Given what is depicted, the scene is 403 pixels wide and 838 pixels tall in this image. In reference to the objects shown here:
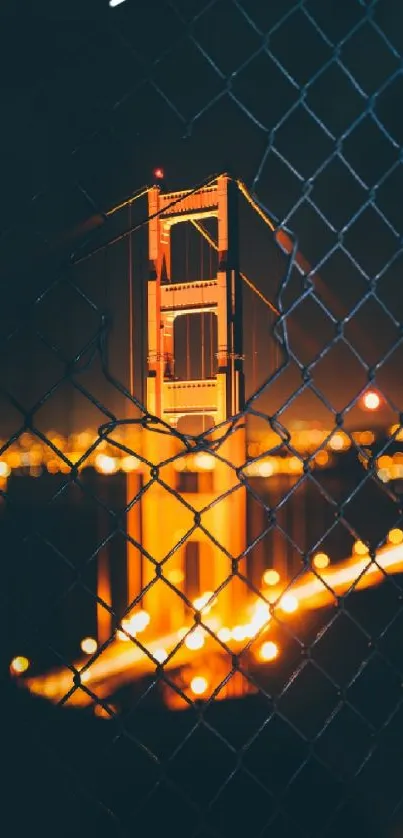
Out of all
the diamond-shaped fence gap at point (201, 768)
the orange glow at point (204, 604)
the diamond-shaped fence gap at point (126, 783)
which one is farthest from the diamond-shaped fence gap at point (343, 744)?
the orange glow at point (204, 604)

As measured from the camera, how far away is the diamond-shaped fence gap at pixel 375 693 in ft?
18.8

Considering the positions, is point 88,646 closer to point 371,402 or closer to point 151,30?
point 371,402

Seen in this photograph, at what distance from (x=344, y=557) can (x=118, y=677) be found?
17.7 meters

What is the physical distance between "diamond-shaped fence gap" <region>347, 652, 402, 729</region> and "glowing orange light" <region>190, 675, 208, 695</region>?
358 cm

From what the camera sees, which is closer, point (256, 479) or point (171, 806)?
point (171, 806)

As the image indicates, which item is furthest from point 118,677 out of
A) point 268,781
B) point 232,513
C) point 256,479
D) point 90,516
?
point 256,479

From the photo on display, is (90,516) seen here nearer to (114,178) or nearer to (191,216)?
(191,216)

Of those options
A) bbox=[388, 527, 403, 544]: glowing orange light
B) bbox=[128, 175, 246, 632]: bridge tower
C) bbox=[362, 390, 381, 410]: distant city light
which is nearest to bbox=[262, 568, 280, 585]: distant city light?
bbox=[388, 527, 403, 544]: glowing orange light

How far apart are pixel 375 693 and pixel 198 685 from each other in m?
4.70

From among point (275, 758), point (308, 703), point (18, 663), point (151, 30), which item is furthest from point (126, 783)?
point (18, 663)

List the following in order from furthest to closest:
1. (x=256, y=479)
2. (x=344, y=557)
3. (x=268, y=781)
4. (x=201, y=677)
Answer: (x=256, y=479) → (x=344, y=557) → (x=201, y=677) → (x=268, y=781)

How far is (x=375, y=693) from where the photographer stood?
6977mm

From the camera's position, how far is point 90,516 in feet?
111

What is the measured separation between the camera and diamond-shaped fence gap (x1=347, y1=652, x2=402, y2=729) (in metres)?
5.74
